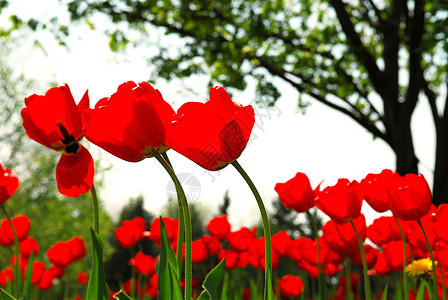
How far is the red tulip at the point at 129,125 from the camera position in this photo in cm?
98

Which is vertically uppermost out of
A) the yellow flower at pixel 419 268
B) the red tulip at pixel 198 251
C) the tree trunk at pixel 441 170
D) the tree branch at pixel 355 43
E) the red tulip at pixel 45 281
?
the tree branch at pixel 355 43

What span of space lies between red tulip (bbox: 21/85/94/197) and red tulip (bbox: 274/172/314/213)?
81cm

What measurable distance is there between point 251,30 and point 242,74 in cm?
92

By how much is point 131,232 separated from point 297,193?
143 cm

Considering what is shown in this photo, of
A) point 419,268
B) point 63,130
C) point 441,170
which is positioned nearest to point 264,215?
point 63,130

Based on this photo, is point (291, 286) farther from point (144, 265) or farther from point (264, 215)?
point (264, 215)

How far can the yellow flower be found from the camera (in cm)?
236

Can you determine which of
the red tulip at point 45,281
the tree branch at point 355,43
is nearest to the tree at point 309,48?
the tree branch at point 355,43

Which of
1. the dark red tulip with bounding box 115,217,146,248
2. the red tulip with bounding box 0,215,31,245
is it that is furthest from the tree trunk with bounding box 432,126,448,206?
the red tulip with bounding box 0,215,31,245

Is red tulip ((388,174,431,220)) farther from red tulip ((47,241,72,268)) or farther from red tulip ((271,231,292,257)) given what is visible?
red tulip ((47,241,72,268))

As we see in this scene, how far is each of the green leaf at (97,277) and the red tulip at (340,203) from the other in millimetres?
743

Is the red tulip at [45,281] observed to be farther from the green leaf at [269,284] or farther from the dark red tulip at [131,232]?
the green leaf at [269,284]

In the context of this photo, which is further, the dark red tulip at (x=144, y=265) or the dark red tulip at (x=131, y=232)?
the dark red tulip at (x=144, y=265)

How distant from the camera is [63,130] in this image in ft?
3.99
